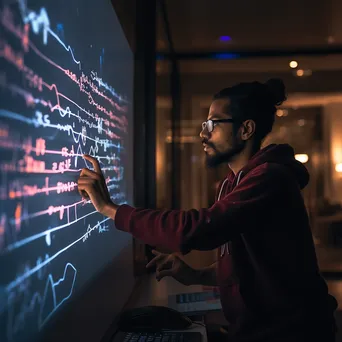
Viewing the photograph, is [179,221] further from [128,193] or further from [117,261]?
[128,193]

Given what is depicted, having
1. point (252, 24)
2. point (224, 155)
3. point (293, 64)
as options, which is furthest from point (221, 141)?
point (293, 64)

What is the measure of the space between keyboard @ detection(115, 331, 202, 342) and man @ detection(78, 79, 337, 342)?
0.40 feet

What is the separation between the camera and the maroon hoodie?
0.94 m

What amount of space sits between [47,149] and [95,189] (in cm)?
23

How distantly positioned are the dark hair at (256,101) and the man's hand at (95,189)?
0.51 m

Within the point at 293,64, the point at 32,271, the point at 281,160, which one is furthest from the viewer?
the point at 293,64

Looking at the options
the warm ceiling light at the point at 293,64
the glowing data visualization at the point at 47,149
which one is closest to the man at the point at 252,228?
the glowing data visualization at the point at 47,149

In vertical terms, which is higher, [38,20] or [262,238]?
[38,20]

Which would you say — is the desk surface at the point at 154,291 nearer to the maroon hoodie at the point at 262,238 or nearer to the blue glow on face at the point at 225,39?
the maroon hoodie at the point at 262,238

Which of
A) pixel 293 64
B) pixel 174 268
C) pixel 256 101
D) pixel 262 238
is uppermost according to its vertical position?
pixel 293 64

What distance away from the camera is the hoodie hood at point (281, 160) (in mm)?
1160

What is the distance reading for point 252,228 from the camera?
1.04 metres

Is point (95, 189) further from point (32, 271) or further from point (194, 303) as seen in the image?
point (194, 303)

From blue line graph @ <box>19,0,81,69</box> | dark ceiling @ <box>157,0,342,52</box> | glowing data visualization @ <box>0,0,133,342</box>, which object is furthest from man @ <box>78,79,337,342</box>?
dark ceiling @ <box>157,0,342,52</box>
